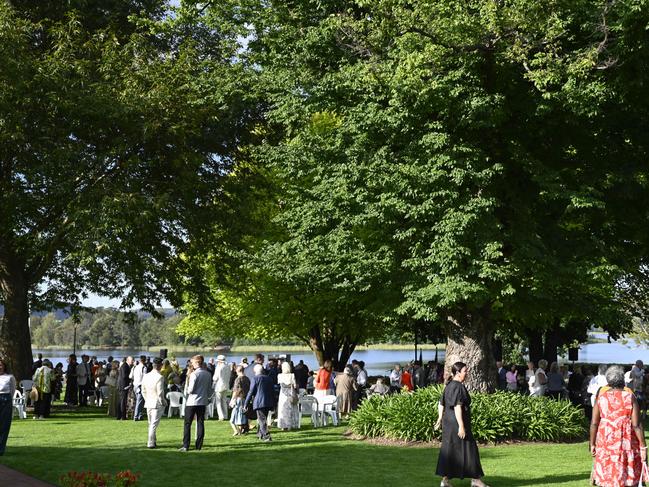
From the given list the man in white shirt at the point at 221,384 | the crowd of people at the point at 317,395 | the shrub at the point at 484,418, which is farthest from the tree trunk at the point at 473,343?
the man in white shirt at the point at 221,384

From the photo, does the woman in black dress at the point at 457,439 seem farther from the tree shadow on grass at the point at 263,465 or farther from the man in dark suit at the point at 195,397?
the man in dark suit at the point at 195,397

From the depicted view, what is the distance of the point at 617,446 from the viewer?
9.09m

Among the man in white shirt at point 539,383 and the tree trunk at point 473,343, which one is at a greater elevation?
the tree trunk at point 473,343

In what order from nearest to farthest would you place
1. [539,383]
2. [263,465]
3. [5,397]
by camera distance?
[263,465] < [5,397] < [539,383]

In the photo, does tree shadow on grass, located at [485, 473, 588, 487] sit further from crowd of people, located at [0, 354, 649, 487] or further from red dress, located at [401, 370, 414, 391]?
red dress, located at [401, 370, 414, 391]

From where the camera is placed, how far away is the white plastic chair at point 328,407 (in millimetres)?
21234

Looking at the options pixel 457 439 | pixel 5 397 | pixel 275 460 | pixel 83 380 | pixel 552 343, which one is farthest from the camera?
pixel 552 343

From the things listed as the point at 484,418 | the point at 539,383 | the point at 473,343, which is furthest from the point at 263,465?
the point at 539,383

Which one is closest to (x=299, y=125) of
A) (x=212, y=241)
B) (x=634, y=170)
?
(x=212, y=241)

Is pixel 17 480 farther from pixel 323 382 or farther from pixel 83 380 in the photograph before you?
pixel 83 380

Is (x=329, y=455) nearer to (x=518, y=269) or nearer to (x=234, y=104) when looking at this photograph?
(x=518, y=269)

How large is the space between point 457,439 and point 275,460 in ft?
15.3

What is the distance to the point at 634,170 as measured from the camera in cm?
1958

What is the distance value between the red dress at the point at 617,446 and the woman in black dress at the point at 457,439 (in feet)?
7.22
